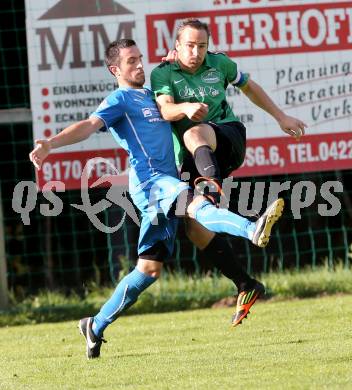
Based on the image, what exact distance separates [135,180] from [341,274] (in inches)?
140

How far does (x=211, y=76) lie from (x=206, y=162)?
0.71 m

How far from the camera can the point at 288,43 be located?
30.0 feet

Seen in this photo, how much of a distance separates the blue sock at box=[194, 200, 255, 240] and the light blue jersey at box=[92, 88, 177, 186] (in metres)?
0.51

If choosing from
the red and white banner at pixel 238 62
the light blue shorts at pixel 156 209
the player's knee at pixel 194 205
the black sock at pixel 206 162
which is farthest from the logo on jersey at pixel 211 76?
the red and white banner at pixel 238 62

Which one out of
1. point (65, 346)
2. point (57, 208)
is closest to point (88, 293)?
point (57, 208)

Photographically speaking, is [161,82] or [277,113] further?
[277,113]

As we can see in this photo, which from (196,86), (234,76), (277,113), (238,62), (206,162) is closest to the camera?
(206,162)

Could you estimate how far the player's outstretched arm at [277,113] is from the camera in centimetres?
628

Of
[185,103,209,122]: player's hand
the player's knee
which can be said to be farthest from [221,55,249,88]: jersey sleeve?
the player's knee

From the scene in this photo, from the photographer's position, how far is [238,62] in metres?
9.00

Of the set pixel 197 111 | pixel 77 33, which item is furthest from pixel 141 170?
pixel 77 33

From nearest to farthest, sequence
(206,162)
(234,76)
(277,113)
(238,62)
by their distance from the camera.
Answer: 1. (206,162)
2. (277,113)
3. (234,76)
4. (238,62)

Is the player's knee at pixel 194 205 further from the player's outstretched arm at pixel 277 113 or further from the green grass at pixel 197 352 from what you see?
the player's outstretched arm at pixel 277 113

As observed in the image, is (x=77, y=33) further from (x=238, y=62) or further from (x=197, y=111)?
(x=197, y=111)
